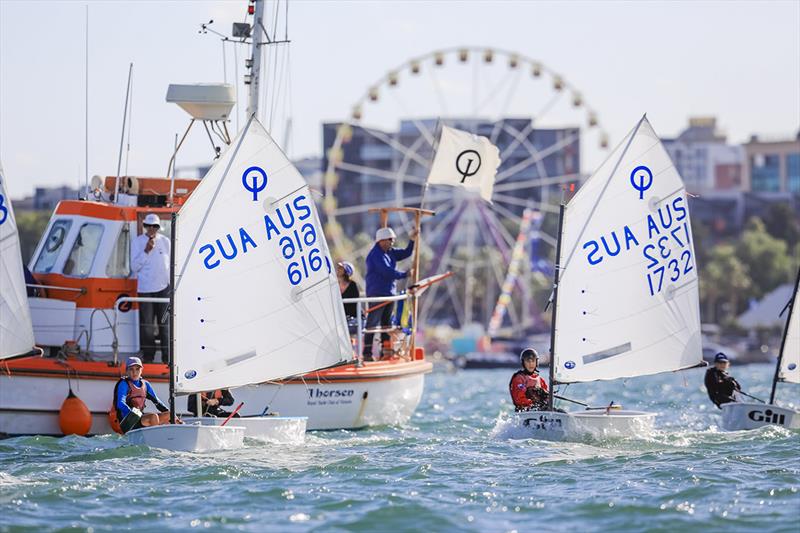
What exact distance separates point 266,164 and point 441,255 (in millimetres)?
51287

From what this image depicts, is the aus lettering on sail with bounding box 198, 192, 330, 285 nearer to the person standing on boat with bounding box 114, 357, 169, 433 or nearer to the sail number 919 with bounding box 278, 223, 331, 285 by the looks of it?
the sail number 919 with bounding box 278, 223, 331, 285

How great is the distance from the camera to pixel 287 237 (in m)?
18.0

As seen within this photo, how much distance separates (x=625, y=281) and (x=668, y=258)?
0.82 meters

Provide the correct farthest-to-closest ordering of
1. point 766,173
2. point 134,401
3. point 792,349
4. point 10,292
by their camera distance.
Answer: point 766,173 → point 792,349 → point 134,401 → point 10,292

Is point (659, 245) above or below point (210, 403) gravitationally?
above

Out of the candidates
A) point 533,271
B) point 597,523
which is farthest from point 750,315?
point 597,523

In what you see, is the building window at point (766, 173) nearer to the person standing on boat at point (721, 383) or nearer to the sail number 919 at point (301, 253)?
the person standing on boat at point (721, 383)

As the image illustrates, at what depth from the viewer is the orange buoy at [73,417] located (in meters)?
18.2

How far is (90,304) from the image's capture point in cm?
1953

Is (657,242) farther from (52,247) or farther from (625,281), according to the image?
(52,247)

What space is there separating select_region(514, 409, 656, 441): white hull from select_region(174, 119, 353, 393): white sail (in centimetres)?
228

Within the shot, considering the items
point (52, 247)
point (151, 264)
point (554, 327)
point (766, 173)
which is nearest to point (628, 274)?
point (554, 327)

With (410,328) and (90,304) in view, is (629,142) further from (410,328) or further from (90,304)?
(90,304)

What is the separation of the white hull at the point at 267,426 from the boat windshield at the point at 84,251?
308cm
